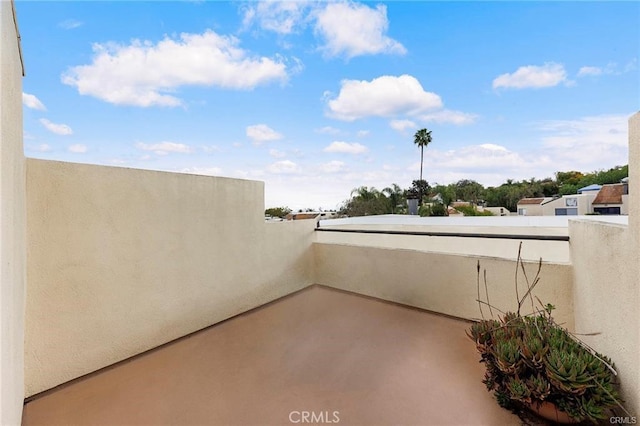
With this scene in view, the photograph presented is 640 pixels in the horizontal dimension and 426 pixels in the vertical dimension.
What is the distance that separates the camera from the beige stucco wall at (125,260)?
2143mm

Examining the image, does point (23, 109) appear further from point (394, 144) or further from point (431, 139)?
point (431, 139)

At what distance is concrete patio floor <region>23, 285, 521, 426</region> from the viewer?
1.83 metres

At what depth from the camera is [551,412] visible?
5.19ft

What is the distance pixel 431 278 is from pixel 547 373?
7.00ft

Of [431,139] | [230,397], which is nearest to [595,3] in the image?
[230,397]

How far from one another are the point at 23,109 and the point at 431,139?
65.8 feet

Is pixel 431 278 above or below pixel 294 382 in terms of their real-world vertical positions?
above

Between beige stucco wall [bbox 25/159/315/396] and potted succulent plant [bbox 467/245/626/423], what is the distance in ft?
10.0

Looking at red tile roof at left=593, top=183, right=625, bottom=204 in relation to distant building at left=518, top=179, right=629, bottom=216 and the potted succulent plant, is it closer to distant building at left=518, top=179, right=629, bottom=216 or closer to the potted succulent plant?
distant building at left=518, top=179, right=629, bottom=216

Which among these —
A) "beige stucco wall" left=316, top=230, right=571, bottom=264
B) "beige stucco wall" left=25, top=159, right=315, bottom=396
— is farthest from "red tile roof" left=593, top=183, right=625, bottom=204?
"beige stucco wall" left=25, top=159, right=315, bottom=396

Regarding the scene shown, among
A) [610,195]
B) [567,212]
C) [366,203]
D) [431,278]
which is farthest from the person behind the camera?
[366,203]

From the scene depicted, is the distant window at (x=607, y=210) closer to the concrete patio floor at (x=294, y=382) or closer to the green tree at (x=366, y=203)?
the concrete patio floor at (x=294, y=382)

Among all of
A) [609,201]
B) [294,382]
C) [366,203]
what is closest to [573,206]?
[609,201]

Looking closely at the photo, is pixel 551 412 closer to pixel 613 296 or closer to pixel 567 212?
pixel 613 296
